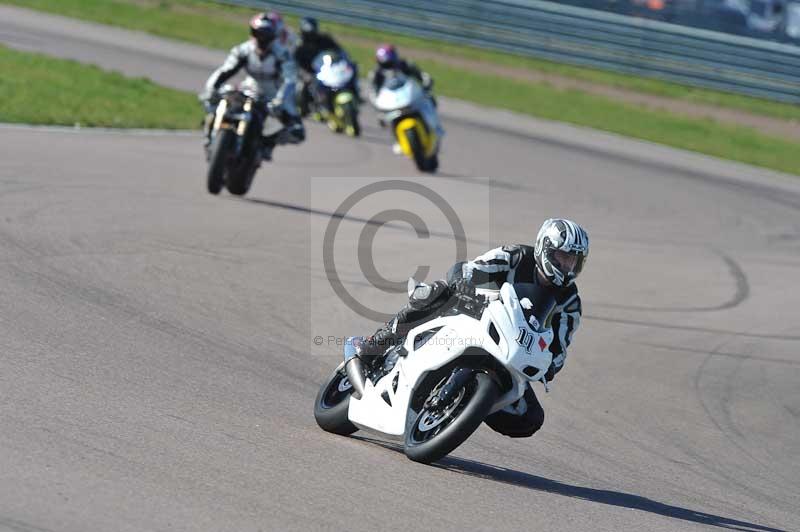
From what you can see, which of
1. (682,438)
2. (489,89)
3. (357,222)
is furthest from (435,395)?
(489,89)

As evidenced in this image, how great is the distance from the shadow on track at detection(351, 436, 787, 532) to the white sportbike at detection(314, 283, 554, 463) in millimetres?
293

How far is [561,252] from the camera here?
6.23 m

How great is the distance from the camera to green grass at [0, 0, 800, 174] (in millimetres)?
25125

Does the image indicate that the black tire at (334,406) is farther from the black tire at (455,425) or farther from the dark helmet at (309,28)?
the dark helmet at (309,28)

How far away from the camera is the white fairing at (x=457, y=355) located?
5.98 m

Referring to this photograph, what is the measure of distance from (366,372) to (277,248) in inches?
197

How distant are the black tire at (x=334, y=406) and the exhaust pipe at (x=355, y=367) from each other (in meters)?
0.11

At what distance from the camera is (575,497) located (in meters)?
6.25

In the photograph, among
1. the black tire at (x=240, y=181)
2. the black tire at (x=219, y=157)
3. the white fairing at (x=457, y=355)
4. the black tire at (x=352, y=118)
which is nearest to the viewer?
the white fairing at (x=457, y=355)

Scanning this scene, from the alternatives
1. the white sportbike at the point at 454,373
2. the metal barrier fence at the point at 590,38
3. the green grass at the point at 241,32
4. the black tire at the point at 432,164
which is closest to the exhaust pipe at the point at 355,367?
the white sportbike at the point at 454,373

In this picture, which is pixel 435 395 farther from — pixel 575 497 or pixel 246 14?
pixel 246 14

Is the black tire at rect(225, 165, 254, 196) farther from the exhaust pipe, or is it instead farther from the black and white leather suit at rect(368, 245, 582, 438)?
the black and white leather suit at rect(368, 245, 582, 438)

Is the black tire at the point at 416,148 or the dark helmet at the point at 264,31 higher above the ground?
the dark helmet at the point at 264,31

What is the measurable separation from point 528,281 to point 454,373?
26.8 inches
